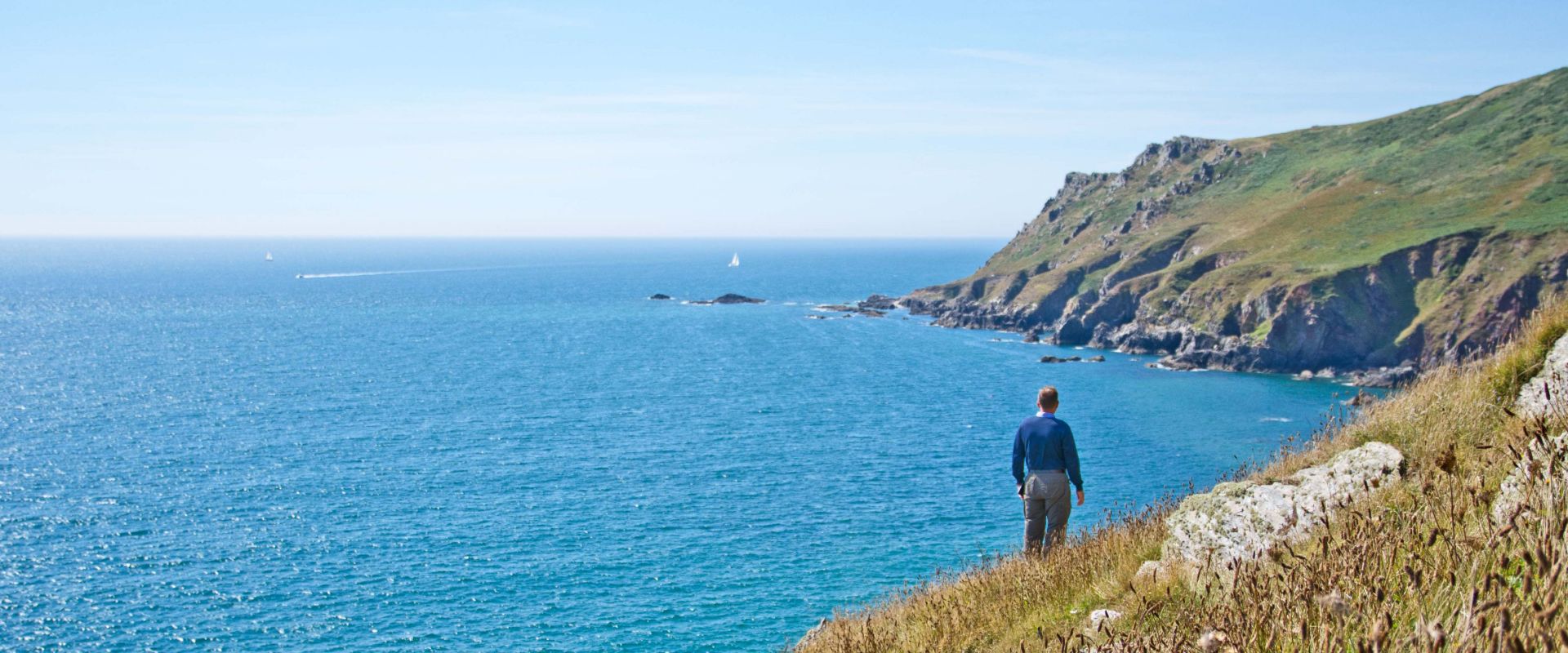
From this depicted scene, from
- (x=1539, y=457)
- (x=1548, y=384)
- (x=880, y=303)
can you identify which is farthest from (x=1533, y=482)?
(x=880, y=303)

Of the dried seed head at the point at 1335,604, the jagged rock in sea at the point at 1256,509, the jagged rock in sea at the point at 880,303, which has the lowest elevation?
the jagged rock in sea at the point at 880,303

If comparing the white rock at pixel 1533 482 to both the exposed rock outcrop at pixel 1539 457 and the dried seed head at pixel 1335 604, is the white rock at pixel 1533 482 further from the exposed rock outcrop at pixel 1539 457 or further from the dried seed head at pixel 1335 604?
the dried seed head at pixel 1335 604

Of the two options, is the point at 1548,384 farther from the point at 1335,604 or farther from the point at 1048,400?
the point at 1335,604

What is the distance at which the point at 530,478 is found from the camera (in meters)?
57.6

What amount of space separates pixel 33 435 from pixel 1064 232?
144072 millimetres

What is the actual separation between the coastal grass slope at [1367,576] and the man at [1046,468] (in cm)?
58

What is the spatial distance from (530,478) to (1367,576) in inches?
2200

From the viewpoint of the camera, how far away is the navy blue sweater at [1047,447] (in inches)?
480

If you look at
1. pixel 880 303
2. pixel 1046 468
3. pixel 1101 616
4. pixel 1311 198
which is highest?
pixel 1311 198

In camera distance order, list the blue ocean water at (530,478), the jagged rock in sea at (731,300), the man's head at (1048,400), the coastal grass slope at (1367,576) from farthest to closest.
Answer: the jagged rock in sea at (731,300), the blue ocean water at (530,478), the man's head at (1048,400), the coastal grass slope at (1367,576)

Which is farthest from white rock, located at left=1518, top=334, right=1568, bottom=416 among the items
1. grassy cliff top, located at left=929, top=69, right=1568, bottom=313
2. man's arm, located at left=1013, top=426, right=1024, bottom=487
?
grassy cliff top, located at left=929, top=69, right=1568, bottom=313

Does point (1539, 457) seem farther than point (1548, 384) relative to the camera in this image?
No

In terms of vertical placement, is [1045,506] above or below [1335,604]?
below

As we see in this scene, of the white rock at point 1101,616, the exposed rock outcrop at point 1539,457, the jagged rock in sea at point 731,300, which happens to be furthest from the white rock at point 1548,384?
the jagged rock in sea at point 731,300
